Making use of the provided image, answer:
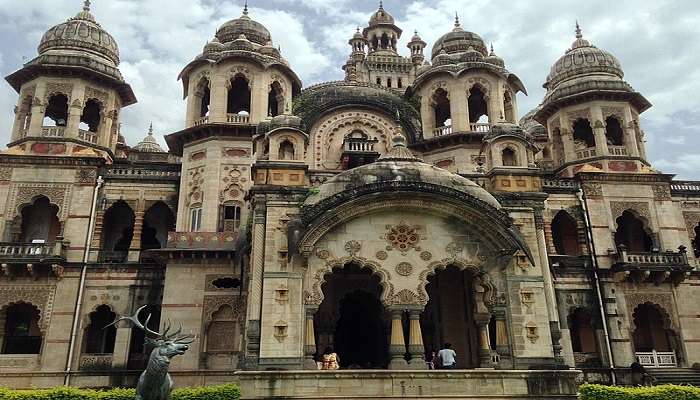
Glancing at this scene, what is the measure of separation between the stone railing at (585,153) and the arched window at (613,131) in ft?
4.23

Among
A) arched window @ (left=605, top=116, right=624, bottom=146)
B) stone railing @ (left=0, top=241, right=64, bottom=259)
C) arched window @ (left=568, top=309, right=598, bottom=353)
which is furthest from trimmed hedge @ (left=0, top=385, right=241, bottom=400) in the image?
arched window @ (left=605, top=116, right=624, bottom=146)

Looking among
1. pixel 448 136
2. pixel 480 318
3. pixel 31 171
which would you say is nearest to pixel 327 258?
pixel 480 318

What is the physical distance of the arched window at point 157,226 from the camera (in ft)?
86.2

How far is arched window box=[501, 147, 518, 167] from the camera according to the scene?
19.0m

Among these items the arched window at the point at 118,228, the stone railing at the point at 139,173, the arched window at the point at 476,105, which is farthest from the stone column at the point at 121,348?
the arched window at the point at 476,105

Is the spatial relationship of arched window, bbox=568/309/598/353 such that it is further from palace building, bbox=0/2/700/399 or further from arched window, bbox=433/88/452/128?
arched window, bbox=433/88/452/128

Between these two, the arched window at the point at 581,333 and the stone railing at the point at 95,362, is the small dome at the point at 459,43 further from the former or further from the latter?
the stone railing at the point at 95,362

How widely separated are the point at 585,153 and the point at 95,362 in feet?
76.3

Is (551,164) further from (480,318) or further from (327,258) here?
(327,258)

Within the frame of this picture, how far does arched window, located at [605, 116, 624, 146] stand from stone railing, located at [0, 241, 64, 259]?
2506 centimetres

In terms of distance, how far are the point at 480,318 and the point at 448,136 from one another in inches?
427

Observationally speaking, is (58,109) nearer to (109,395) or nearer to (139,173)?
(139,173)

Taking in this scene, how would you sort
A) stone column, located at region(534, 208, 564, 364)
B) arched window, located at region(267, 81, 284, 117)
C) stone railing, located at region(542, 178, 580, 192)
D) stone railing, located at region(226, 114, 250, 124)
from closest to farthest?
1. stone column, located at region(534, 208, 564, 364)
2. stone railing, located at region(226, 114, 250, 124)
3. stone railing, located at region(542, 178, 580, 192)
4. arched window, located at region(267, 81, 284, 117)

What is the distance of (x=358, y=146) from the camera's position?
24891 millimetres
